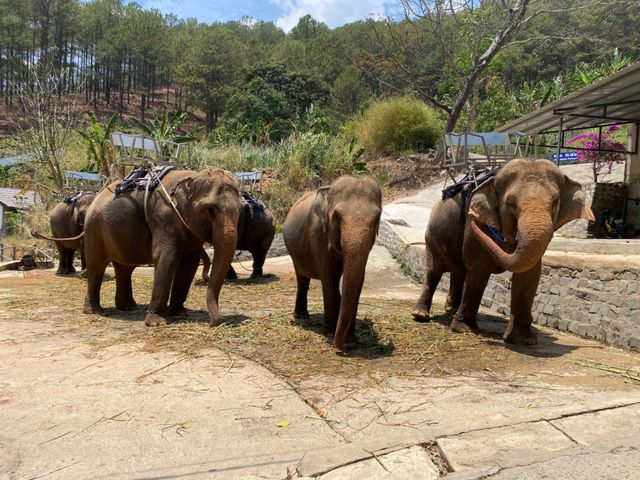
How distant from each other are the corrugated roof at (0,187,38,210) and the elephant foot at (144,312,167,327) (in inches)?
856

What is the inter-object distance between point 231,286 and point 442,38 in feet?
54.1

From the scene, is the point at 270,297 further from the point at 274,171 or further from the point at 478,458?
the point at 274,171

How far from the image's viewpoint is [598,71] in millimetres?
36906

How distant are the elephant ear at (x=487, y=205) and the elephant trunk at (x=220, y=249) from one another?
2.68 meters

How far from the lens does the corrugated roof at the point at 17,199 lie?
1100 inches

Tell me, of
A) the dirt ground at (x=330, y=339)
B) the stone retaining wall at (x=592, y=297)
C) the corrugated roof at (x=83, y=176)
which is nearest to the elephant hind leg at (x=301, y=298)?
the dirt ground at (x=330, y=339)

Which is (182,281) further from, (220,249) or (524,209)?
(524,209)

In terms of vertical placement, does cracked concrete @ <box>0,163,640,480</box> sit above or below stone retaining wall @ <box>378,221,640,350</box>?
below

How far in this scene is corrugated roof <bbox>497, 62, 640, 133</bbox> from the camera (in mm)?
12523

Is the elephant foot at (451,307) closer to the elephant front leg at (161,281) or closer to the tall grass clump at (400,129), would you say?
the elephant front leg at (161,281)

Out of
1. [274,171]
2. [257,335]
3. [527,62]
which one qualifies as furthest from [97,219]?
[527,62]

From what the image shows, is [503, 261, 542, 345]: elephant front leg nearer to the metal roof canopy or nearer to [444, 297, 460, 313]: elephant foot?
[444, 297, 460, 313]: elephant foot

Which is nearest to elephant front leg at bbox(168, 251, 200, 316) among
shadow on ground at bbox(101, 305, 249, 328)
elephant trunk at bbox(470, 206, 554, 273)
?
shadow on ground at bbox(101, 305, 249, 328)

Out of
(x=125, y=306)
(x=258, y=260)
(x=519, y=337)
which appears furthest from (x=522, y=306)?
(x=258, y=260)
